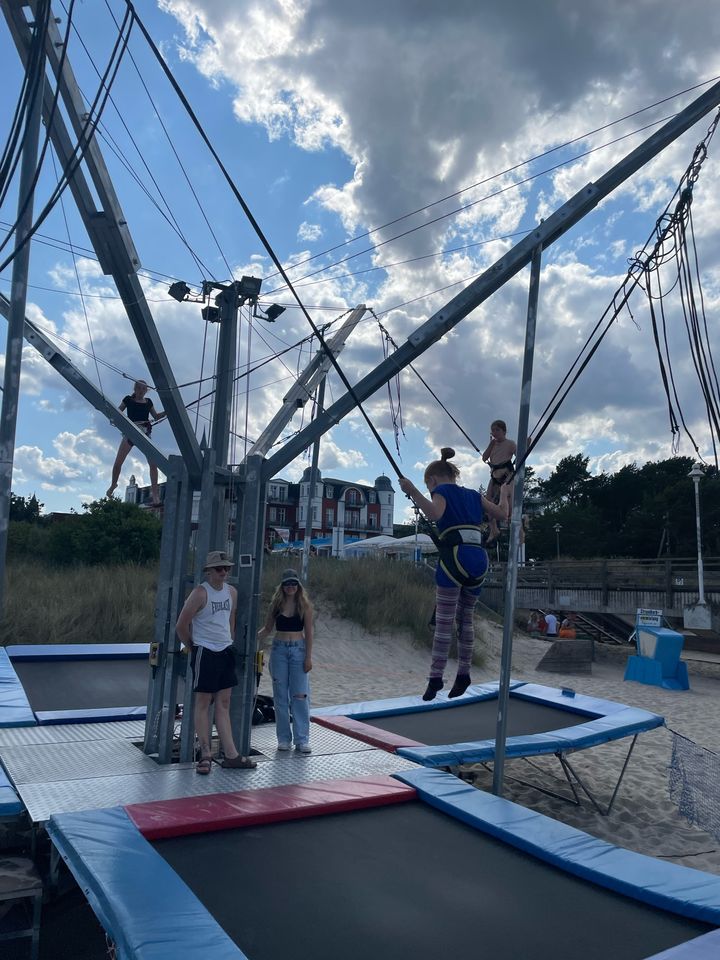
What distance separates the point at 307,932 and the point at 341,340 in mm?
5628

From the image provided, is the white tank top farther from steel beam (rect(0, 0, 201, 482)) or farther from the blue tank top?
steel beam (rect(0, 0, 201, 482))

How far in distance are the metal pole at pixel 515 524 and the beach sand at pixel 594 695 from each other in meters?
1.60

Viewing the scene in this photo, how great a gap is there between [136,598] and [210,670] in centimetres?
848

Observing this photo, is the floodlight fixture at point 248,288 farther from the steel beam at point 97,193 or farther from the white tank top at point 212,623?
the white tank top at point 212,623

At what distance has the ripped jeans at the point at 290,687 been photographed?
5801 mm

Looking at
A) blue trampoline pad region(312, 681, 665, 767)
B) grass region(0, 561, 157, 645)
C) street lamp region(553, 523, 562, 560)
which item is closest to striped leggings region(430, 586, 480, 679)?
blue trampoline pad region(312, 681, 665, 767)

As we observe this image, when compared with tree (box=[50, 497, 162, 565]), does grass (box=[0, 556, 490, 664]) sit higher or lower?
lower

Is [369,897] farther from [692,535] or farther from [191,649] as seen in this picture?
[692,535]

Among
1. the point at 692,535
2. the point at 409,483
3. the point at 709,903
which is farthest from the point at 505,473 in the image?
the point at 692,535

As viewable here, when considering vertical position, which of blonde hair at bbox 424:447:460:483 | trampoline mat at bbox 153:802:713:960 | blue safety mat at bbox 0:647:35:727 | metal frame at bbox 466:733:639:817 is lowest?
metal frame at bbox 466:733:639:817

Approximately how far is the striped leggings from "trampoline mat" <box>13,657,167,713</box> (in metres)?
3.86

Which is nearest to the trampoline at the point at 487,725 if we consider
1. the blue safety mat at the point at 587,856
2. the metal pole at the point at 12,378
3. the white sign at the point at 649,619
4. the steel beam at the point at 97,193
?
the blue safety mat at the point at 587,856

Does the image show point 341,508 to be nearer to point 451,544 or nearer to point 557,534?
point 557,534

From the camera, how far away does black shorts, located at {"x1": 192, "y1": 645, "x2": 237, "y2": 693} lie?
513cm
